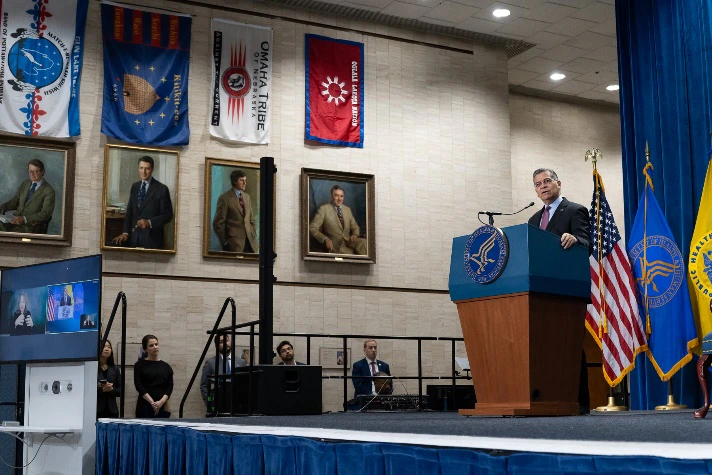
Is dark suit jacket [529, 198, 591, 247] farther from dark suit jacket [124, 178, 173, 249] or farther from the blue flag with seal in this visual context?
dark suit jacket [124, 178, 173, 249]

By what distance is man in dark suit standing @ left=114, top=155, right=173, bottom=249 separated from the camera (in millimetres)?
12477

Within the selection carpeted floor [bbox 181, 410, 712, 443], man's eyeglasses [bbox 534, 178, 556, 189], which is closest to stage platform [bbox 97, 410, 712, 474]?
carpeted floor [bbox 181, 410, 712, 443]

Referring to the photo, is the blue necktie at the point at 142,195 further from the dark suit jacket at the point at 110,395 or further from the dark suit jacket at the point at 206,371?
the dark suit jacket at the point at 110,395

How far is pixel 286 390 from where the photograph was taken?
7.20m

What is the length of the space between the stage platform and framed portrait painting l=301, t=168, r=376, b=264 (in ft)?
26.6

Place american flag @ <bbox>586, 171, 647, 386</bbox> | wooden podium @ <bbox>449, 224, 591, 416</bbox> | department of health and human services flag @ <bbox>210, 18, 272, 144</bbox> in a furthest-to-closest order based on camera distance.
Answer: department of health and human services flag @ <bbox>210, 18, 272, 144</bbox>
american flag @ <bbox>586, 171, 647, 386</bbox>
wooden podium @ <bbox>449, 224, 591, 416</bbox>

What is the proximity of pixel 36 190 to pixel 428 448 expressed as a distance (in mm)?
10182

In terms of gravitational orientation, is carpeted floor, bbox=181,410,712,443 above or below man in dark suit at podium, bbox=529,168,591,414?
below

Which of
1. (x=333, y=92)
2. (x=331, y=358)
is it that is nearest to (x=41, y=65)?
(x=333, y=92)

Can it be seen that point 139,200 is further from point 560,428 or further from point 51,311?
A: point 560,428

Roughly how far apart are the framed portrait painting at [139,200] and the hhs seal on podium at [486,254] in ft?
26.3

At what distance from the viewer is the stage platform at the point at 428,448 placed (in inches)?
90.1

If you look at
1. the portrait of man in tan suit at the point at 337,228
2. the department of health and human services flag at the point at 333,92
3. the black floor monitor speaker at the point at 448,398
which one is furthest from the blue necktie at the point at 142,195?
the black floor monitor speaker at the point at 448,398

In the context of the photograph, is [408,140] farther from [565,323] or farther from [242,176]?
[565,323]
